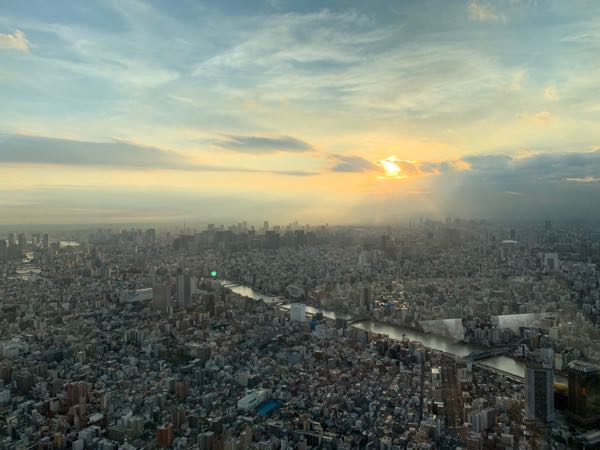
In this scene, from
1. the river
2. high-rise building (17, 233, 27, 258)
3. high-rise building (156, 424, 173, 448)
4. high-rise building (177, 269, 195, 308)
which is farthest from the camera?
high-rise building (17, 233, 27, 258)

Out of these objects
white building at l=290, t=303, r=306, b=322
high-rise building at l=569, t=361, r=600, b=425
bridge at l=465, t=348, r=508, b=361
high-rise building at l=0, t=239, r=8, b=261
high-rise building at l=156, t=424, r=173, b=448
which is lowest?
high-rise building at l=156, t=424, r=173, b=448

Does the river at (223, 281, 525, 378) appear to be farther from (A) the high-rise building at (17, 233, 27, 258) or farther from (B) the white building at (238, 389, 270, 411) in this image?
(A) the high-rise building at (17, 233, 27, 258)

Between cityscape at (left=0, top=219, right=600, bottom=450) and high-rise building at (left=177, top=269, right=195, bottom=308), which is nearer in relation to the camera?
cityscape at (left=0, top=219, right=600, bottom=450)

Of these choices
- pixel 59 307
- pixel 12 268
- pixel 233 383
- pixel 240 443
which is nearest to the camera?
pixel 240 443

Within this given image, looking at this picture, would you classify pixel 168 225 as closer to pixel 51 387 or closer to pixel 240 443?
pixel 51 387

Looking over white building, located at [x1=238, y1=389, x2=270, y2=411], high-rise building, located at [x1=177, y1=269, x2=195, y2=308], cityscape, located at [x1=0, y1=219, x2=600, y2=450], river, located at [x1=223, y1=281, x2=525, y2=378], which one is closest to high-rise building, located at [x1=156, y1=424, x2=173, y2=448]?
cityscape, located at [x1=0, y1=219, x2=600, y2=450]

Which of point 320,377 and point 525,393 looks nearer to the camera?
point 525,393

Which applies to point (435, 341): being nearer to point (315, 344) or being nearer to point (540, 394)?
point (315, 344)

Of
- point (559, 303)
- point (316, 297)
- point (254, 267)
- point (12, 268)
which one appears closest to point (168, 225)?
point (254, 267)
